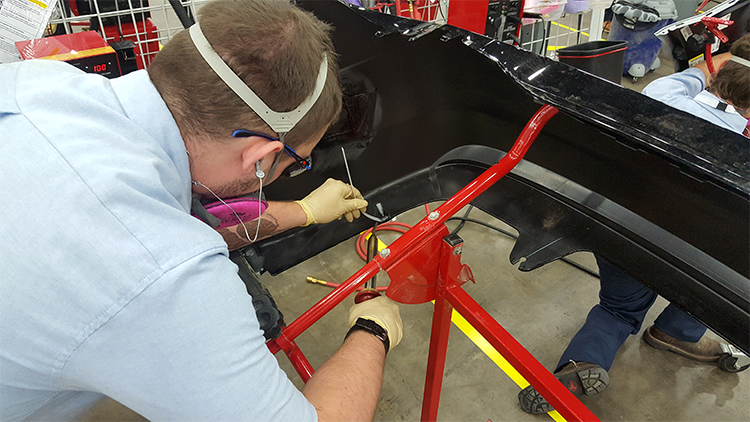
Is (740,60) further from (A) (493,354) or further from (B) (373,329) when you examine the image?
(B) (373,329)

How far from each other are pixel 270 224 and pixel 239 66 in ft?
2.25

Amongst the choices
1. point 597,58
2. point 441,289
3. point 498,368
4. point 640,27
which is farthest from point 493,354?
point 640,27

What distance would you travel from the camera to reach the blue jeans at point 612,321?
1.49 m

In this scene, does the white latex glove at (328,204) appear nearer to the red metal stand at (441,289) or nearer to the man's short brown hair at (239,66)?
the red metal stand at (441,289)

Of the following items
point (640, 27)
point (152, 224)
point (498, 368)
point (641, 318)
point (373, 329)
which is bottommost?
point (498, 368)

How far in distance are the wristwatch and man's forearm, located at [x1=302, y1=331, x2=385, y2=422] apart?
0.03ft

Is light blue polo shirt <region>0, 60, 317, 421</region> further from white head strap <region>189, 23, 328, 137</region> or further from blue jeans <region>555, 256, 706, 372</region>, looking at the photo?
blue jeans <region>555, 256, 706, 372</region>

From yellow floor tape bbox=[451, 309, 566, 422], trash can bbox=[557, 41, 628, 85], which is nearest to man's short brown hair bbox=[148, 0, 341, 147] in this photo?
yellow floor tape bbox=[451, 309, 566, 422]

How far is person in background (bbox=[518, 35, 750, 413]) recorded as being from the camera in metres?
1.46

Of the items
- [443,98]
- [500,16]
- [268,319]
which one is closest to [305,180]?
[443,98]

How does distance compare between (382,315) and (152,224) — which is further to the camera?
(382,315)

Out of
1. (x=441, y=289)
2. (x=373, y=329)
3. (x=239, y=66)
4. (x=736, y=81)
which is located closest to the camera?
(x=239, y=66)

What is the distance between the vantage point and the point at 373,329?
963 mm

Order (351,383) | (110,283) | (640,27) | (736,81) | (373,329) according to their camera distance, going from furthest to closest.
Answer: (640,27) < (736,81) < (373,329) < (351,383) < (110,283)
